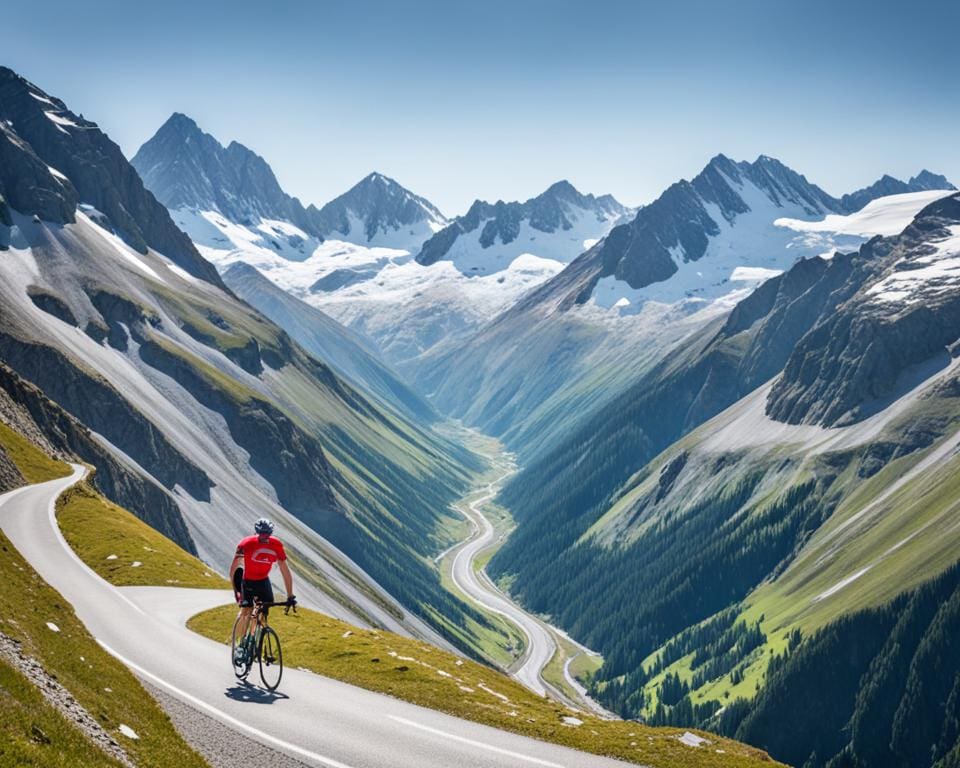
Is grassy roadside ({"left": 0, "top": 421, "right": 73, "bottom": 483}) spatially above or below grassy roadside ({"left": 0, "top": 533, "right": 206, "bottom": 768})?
below

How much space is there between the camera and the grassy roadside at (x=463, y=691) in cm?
3101

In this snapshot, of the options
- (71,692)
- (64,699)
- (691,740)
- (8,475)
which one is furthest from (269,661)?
(8,475)

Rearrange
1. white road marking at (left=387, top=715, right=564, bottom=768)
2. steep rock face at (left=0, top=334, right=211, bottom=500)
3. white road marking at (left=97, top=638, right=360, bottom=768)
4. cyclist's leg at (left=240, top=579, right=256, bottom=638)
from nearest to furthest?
white road marking at (left=97, top=638, right=360, bottom=768) < white road marking at (left=387, top=715, right=564, bottom=768) < cyclist's leg at (left=240, top=579, right=256, bottom=638) < steep rock face at (left=0, top=334, right=211, bottom=500)

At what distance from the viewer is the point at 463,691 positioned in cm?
3691

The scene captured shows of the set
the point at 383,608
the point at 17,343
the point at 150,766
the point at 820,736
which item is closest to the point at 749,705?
the point at 820,736

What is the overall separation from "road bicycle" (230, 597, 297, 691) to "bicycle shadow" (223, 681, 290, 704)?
367 mm

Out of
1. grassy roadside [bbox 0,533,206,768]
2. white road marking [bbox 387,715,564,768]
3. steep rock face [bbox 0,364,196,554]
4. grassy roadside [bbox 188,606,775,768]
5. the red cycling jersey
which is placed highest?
the red cycling jersey

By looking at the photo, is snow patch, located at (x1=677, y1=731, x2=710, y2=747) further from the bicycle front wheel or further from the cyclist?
the cyclist

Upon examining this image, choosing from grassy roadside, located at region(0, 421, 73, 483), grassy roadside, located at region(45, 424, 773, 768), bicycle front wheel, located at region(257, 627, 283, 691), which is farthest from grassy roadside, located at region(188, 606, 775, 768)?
grassy roadside, located at region(0, 421, 73, 483)

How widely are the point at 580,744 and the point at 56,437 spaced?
105m

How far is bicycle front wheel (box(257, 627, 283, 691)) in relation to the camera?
32.5 m

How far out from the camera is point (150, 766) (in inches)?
883

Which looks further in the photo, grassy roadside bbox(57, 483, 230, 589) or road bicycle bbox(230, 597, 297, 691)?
grassy roadside bbox(57, 483, 230, 589)

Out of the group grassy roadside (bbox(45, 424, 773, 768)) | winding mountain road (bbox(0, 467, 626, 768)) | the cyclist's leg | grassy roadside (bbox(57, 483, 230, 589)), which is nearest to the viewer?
winding mountain road (bbox(0, 467, 626, 768))
